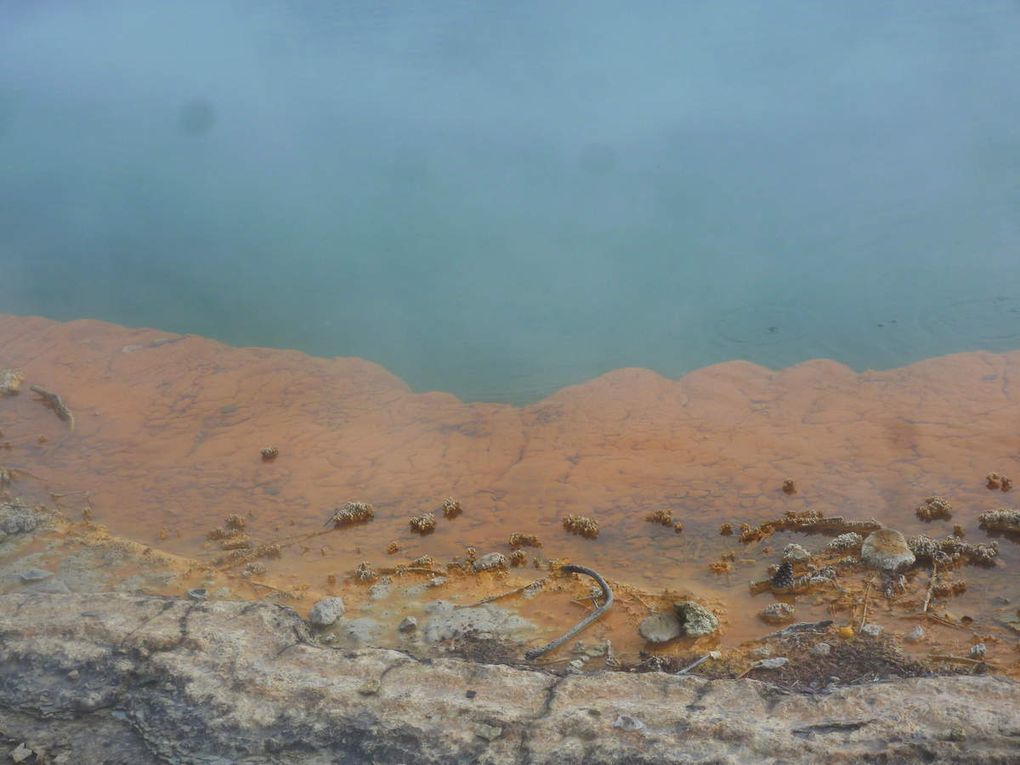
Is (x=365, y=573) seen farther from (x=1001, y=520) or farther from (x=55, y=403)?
(x=55, y=403)

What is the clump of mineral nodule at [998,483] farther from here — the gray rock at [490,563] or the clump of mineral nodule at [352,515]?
the clump of mineral nodule at [352,515]

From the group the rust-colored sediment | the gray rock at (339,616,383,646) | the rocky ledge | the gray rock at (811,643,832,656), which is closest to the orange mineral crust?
the rust-colored sediment

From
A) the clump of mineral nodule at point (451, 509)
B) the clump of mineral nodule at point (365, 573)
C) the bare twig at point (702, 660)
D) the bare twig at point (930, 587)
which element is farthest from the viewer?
the clump of mineral nodule at point (451, 509)

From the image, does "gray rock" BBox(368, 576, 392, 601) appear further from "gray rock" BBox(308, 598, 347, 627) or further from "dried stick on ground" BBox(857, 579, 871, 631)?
"dried stick on ground" BBox(857, 579, 871, 631)

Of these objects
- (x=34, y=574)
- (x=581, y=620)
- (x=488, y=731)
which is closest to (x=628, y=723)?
(x=488, y=731)

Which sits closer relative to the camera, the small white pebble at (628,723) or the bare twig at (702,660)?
the small white pebble at (628,723)

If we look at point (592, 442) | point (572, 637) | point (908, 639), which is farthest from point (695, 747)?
point (592, 442)

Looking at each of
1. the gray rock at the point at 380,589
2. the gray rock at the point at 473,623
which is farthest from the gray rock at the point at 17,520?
the gray rock at the point at 473,623
